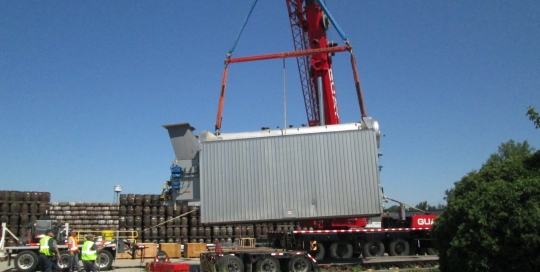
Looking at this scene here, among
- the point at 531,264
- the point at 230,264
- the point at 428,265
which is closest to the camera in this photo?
the point at 531,264

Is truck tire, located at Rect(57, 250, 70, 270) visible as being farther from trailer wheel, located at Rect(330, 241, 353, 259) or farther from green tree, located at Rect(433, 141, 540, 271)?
green tree, located at Rect(433, 141, 540, 271)

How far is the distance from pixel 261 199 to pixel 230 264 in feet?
7.49

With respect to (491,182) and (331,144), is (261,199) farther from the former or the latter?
(491,182)

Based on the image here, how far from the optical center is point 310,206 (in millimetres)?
15219

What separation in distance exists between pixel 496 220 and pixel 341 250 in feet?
30.1

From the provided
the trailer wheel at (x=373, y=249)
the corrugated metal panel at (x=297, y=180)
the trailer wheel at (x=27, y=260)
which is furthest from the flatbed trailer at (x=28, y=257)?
the trailer wheel at (x=373, y=249)

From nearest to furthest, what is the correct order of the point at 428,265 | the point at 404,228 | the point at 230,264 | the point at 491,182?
1. the point at 491,182
2. the point at 230,264
3. the point at 428,265
4. the point at 404,228

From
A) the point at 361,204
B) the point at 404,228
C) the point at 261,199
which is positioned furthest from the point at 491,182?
the point at 404,228

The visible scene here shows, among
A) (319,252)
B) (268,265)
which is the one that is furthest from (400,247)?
(268,265)

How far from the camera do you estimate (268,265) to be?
568 inches

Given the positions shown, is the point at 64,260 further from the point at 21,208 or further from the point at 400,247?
the point at 400,247

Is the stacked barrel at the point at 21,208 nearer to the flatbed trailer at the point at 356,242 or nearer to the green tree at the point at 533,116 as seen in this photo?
the flatbed trailer at the point at 356,242

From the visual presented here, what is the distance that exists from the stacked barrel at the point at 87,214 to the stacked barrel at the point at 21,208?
228cm

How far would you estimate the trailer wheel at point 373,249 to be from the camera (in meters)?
17.6
